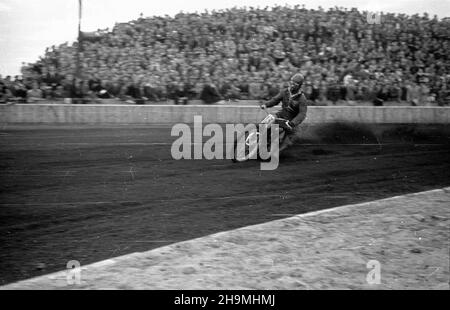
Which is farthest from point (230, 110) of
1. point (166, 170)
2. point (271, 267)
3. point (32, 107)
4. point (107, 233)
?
point (271, 267)

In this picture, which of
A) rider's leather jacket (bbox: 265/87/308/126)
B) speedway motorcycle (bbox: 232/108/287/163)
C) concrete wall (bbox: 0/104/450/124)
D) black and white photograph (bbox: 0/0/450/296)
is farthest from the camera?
concrete wall (bbox: 0/104/450/124)

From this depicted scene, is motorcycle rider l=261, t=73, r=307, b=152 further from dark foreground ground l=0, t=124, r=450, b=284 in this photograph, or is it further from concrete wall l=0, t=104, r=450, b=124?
concrete wall l=0, t=104, r=450, b=124

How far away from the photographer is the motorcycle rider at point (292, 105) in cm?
989

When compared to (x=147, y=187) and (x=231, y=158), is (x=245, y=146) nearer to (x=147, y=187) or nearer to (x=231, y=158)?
(x=231, y=158)

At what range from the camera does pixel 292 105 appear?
1013 centimetres

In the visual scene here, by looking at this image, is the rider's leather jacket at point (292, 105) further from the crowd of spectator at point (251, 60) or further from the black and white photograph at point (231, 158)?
the crowd of spectator at point (251, 60)

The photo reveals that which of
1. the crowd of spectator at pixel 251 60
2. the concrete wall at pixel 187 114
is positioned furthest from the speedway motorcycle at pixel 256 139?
the crowd of spectator at pixel 251 60

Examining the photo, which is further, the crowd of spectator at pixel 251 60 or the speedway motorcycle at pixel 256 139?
the crowd of spectator at pixel 251 60

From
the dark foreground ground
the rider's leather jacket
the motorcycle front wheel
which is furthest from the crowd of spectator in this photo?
the motorcycle front wheel

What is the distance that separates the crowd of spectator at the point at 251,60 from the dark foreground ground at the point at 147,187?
334cm

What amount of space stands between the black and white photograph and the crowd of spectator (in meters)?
0.06

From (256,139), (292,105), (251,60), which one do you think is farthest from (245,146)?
(251,60)

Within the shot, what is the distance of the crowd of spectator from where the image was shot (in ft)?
53.8

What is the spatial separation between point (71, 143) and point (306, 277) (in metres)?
9.12
